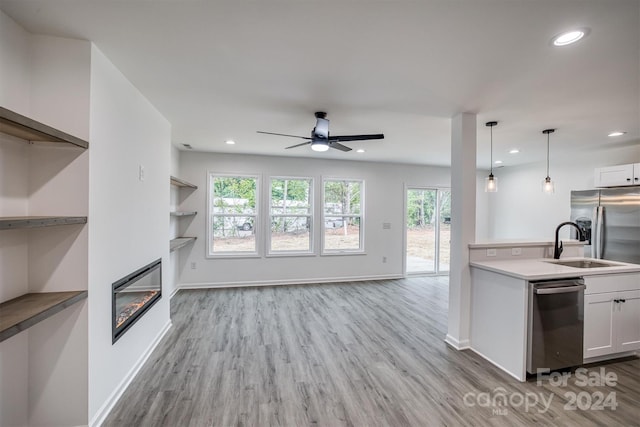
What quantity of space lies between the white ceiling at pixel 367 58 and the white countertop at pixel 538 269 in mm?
1620

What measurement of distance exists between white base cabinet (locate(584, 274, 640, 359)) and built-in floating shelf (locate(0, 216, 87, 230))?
4129 mm

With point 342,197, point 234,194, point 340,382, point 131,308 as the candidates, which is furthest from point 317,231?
point 131,308

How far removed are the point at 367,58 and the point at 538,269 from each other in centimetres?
249

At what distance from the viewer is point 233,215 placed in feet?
18.0

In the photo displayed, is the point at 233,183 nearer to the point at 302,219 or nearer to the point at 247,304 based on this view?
the point at 302,219

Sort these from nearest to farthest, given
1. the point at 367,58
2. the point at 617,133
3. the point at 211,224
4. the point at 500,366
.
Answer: the point at 367,58
the point at 500,366
the point at 617,133
the point at 211,224

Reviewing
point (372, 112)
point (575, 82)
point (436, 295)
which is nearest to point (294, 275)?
point (436, 295)

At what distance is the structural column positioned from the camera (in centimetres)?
300

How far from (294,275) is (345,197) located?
6.61 feet

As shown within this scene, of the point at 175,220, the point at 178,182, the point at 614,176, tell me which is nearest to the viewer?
the point at 178,182

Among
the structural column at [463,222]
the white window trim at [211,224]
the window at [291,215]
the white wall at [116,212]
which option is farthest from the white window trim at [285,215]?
the structural column at [463,222]

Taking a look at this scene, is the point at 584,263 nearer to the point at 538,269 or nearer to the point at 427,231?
the point at 538,269

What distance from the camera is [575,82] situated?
2.27 m

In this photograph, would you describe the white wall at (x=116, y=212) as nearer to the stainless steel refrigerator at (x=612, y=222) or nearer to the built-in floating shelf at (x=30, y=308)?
the built-in floating shelf at (x=30, y=308)
